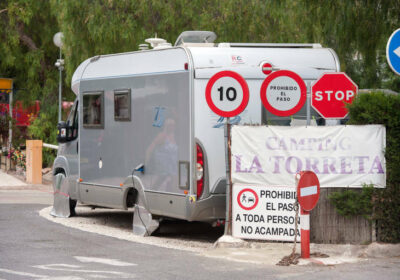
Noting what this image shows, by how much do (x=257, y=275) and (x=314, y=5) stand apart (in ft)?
26.8

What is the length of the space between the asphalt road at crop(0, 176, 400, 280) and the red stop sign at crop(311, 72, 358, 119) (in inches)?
106

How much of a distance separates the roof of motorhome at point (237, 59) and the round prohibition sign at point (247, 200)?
5.78 ft

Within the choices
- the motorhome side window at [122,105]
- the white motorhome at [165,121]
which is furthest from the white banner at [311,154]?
the motorhome side window at [122,105]

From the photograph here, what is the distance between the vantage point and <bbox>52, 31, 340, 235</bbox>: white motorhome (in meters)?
12.7

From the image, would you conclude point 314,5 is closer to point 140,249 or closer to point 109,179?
point 109,179

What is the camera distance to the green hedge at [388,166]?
11406 mm

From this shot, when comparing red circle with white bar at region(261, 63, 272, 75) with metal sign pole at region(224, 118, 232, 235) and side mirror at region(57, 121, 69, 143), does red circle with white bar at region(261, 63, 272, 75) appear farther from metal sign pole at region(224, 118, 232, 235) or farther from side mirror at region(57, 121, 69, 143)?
side mirror at region(57, 121, 69, 143)

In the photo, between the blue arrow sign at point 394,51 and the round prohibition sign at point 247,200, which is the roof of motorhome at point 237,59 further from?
the blue arrow sign at point 394,51

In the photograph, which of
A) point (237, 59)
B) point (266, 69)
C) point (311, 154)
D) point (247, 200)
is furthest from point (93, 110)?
point (311, 154)

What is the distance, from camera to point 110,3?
22.5m

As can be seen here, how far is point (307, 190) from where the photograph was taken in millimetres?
10758

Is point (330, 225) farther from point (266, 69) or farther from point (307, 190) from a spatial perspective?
point (266, 69)

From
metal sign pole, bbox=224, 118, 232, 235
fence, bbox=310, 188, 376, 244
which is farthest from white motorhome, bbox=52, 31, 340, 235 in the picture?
fence, bbox=310, 188, 376, 244

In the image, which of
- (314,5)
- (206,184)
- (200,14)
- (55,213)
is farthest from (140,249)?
(200,14)
